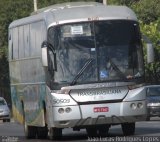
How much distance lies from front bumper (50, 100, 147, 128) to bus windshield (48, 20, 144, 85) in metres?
0.68

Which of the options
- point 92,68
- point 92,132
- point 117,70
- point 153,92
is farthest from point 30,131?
point 153,92

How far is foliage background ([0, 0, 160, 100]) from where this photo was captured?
53.3 m

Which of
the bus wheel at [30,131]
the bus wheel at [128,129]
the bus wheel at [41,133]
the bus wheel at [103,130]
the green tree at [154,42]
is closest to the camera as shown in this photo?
the bus wheel at [128,129]

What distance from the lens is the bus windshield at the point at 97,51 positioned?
21.6 metres

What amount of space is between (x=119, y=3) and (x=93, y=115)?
127ft

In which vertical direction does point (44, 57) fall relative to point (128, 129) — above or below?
above

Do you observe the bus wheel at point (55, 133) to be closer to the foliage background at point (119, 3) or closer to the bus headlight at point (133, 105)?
the bus headlight at point (133, 105)

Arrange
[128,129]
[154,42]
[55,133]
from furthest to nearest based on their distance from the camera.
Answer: [154,42], [128,129], [55,133]

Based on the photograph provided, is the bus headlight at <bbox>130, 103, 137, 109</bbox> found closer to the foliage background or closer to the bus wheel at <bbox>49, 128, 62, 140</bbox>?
the bus wheel at <bbox>49, 128, 62, 140</bbox>

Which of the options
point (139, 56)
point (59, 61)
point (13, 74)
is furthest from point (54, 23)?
point (13, 74)

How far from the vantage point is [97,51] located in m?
21.7

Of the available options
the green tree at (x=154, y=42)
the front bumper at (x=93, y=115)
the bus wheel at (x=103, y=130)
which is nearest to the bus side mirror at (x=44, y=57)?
the front bumper at (x=93, y=115)

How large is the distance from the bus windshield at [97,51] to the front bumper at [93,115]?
68 centimetres

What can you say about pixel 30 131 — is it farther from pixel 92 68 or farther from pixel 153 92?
pixel 153 92
